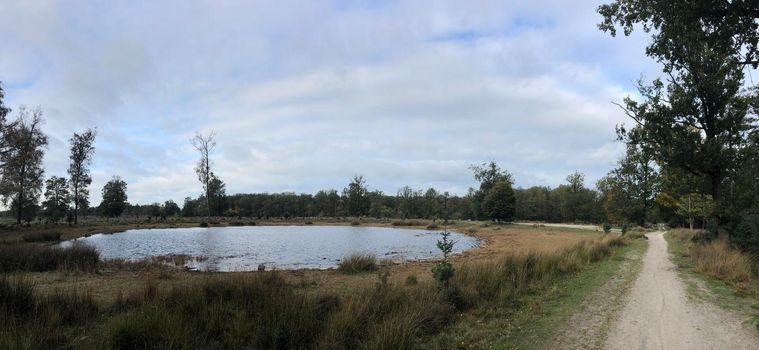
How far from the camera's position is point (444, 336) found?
24.5ft

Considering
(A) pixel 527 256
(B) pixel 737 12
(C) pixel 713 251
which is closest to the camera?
(B) pixel 737 12

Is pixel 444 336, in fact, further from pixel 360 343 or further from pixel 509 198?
pixel 509 198

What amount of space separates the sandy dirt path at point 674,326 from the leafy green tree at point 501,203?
67434 mm

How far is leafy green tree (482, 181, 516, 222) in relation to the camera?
77.4 metres

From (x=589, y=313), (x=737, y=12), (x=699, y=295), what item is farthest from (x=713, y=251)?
(x=737, y=12)

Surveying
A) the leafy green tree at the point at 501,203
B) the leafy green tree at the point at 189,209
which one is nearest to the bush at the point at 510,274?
the leafy green tree at the point at 501,203

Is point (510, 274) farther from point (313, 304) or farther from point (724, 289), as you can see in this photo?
point (313, 304)

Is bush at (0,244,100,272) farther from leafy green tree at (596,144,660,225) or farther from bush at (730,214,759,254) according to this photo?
leafy green tree at (596,144,660,225)

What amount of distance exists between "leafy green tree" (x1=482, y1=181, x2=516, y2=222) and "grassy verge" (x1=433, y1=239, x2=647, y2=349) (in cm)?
6535

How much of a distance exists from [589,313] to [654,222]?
90.8 metres

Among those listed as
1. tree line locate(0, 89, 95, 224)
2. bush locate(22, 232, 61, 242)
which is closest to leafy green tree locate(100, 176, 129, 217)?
tree line locate(0, 89, 95, 224)

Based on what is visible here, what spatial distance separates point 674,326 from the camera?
7.83m

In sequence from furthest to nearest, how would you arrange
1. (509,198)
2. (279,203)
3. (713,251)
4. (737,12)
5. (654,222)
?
1. (279,203)
2. (654,222)
3. (509,198)
4. (713,251)
5. (737,12)

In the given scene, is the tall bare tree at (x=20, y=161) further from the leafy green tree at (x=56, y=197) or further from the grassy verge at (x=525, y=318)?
the grassy verge at (x=525, y=318)
